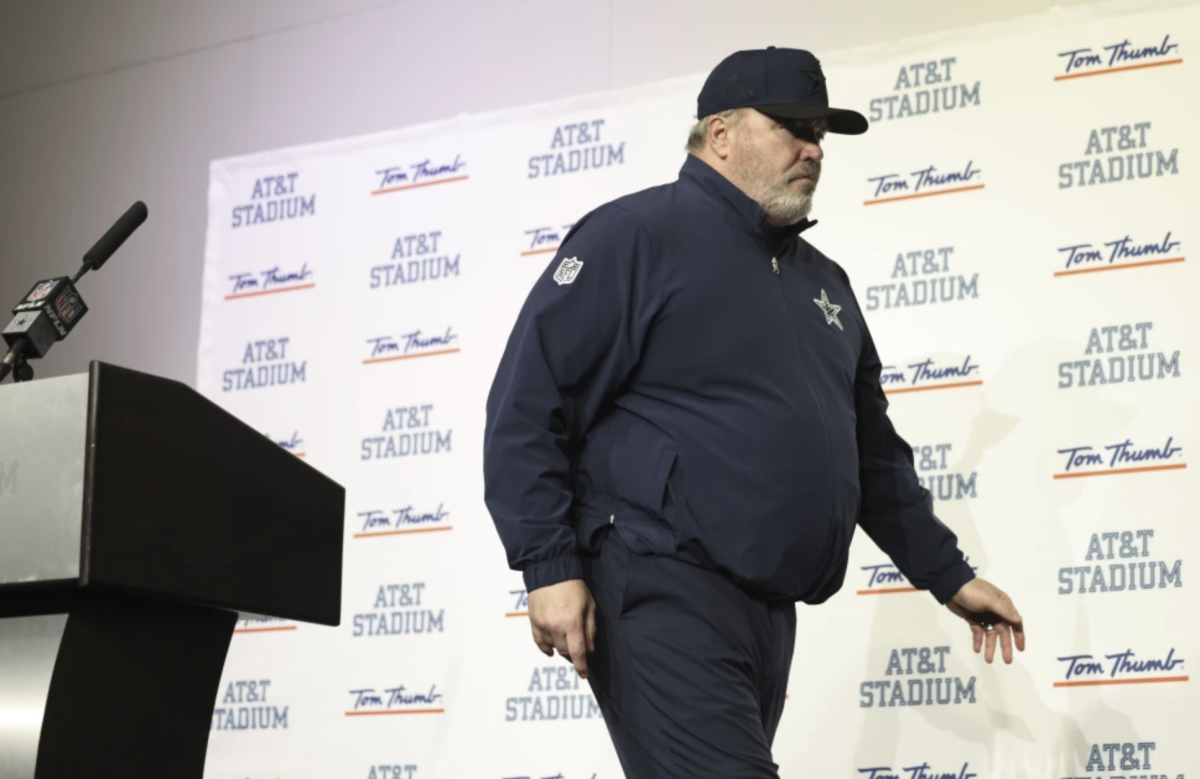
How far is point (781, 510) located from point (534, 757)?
1842 mm

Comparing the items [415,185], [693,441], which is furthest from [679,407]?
[415,185]

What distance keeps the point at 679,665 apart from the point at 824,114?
36.0 inches

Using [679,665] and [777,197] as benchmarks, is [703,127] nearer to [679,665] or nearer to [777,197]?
[777,197]

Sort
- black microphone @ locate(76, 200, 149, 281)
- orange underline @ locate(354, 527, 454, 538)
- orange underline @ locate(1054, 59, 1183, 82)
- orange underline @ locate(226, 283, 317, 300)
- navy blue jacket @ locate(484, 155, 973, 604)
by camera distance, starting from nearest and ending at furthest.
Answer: navy blue jacket @ locate(484, 155, 973, 604), black microphone @ locate(76, 200, 149, 281), orange underline @ locate(1054, 59, 1183, 82), orange underline @ locate(354, 527, 454, 538), orange underline @ locate(226, 283, 317, 300)

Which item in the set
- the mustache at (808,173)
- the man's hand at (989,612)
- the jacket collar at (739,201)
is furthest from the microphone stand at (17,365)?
the man's hand at (989,612)

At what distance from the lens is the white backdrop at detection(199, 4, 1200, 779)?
3074mm

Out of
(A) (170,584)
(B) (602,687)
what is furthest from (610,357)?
(A) (170,584)

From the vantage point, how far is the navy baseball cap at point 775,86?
2.19 m

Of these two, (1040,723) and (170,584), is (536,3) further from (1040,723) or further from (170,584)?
(170,584)

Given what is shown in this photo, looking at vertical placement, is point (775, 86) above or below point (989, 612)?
above

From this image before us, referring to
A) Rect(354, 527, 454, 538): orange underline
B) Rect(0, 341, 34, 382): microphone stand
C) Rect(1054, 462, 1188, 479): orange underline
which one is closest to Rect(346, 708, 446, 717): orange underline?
Rect(354, 527, 454, 538): orange underline

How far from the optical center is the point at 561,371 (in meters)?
1.99

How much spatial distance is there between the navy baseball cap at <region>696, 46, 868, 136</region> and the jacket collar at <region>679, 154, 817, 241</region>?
0.35 feet

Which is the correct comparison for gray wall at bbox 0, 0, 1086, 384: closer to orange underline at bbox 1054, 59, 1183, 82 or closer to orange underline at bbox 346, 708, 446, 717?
orange underline at bbox 1054, 59, 1183, 82
